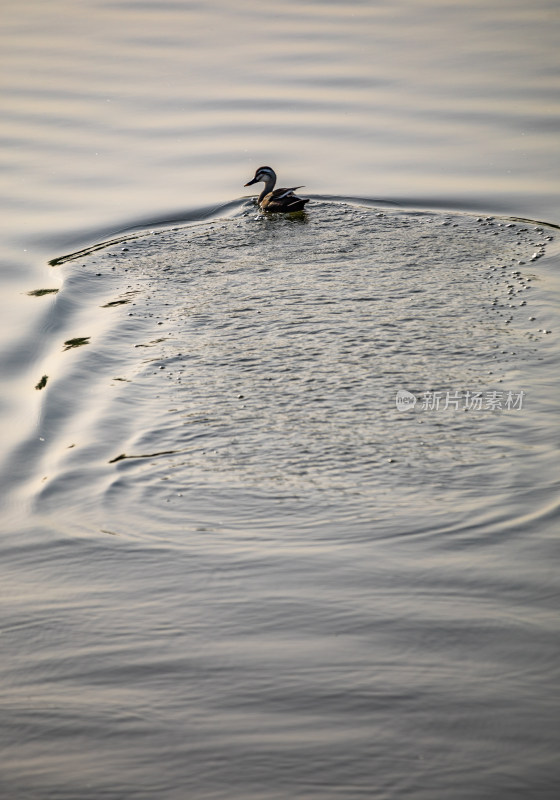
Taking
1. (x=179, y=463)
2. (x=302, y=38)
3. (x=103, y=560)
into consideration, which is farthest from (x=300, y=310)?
(x=302, y=38)

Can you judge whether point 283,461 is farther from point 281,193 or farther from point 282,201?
point 281,193

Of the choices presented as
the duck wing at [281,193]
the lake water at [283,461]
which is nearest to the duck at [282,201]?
the duck wing at [281,193]

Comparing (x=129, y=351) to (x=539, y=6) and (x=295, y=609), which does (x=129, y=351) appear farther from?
(x=539, y=6)

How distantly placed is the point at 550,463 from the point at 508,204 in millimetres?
4296

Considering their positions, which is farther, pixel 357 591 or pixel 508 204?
pixel 508 204

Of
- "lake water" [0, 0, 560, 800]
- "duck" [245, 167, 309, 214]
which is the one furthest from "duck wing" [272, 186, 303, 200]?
"lake water" [0, 0, 560, 800]

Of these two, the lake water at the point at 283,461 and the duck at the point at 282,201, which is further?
the duck at the point at 282,201

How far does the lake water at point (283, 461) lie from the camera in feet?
10.5

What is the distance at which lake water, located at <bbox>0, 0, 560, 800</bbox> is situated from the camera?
3.20 meters

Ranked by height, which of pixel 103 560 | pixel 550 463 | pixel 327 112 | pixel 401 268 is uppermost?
pixel 327 112

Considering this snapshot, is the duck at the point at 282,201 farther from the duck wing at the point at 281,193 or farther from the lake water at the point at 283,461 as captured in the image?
the lake water at the point at 283,461

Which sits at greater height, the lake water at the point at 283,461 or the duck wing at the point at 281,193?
the duck wing at the point at 281,193

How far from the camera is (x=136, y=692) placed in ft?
11.1

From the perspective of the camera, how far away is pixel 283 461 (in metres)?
4.71
